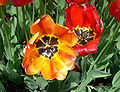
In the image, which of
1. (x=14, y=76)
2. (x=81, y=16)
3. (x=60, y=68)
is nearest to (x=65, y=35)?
(x=60, y=68)

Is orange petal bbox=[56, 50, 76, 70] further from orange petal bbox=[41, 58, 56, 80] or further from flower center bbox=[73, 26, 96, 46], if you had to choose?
flower center bbox=[73, 26, 96, 46]

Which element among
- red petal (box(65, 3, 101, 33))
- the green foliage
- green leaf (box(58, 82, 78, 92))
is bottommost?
green leaf (box(58, 82, 78, 92))

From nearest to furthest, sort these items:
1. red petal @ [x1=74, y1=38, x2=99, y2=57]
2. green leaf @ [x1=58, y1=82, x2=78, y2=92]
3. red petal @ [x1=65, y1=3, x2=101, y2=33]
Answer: red petal @ [x1=74, y1=38, x2=99, y2=57]
red petal @ [x1=65, y1=3, x2=101, y2=33]
green leaf @ [x1=58, y1=82, x2=78, y2=92]

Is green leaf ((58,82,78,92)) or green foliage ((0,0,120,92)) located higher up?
green foliage ((0,0,120,92))

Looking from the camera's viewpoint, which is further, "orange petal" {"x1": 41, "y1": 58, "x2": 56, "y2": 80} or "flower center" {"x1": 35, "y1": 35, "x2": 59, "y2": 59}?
"flower center" {"x1": 35, "y1": 35, "x2": 59, "y2": 59}

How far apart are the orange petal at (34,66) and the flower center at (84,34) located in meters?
0.34

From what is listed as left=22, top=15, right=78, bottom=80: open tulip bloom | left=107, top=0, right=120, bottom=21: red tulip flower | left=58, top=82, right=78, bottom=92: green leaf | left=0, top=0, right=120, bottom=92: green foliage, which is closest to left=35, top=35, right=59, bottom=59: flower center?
left=22, top=15, right=78, bottom=80: open tulip bloom

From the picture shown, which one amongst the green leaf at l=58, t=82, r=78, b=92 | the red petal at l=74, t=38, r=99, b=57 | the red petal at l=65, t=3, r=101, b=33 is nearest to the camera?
the red petal at l=74, t=38, r=99, b=57

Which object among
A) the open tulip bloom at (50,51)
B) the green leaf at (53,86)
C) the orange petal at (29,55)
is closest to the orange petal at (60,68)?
the open tulip bloom at (50,51)

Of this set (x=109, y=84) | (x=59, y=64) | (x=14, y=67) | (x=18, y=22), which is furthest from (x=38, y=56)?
(x=109, y=84)

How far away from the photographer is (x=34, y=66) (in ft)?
3.56

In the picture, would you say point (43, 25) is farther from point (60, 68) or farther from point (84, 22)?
point (84, 22)

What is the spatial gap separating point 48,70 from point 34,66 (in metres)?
0.08

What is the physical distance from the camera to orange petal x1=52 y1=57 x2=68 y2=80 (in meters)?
1.03
